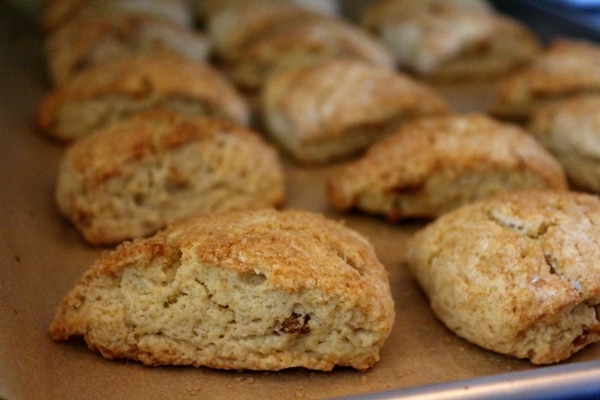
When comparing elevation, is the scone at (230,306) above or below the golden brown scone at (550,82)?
above

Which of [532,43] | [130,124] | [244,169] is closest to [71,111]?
[130,124]

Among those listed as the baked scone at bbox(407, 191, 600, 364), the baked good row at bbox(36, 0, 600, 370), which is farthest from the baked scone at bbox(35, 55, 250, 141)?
the baked scone at bbox(407, 191, 600, 364)

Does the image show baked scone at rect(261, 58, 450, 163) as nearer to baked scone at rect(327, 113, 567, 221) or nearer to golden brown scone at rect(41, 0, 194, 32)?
baked scone at rect(327, 113, 567, 221)

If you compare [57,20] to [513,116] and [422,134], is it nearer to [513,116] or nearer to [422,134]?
[422,134]

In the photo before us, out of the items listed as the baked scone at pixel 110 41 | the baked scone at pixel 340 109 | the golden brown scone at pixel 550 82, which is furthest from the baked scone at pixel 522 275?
the baked scone at pixel 110 41

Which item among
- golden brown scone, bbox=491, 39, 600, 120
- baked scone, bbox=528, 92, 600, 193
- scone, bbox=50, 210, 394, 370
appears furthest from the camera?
golden brown scone, bbox=491, 39, 600, 120

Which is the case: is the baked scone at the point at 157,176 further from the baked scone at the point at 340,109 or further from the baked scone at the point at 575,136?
the baked scone at the point at 575,136

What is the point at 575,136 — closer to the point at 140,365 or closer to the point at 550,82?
the point at 550,82
